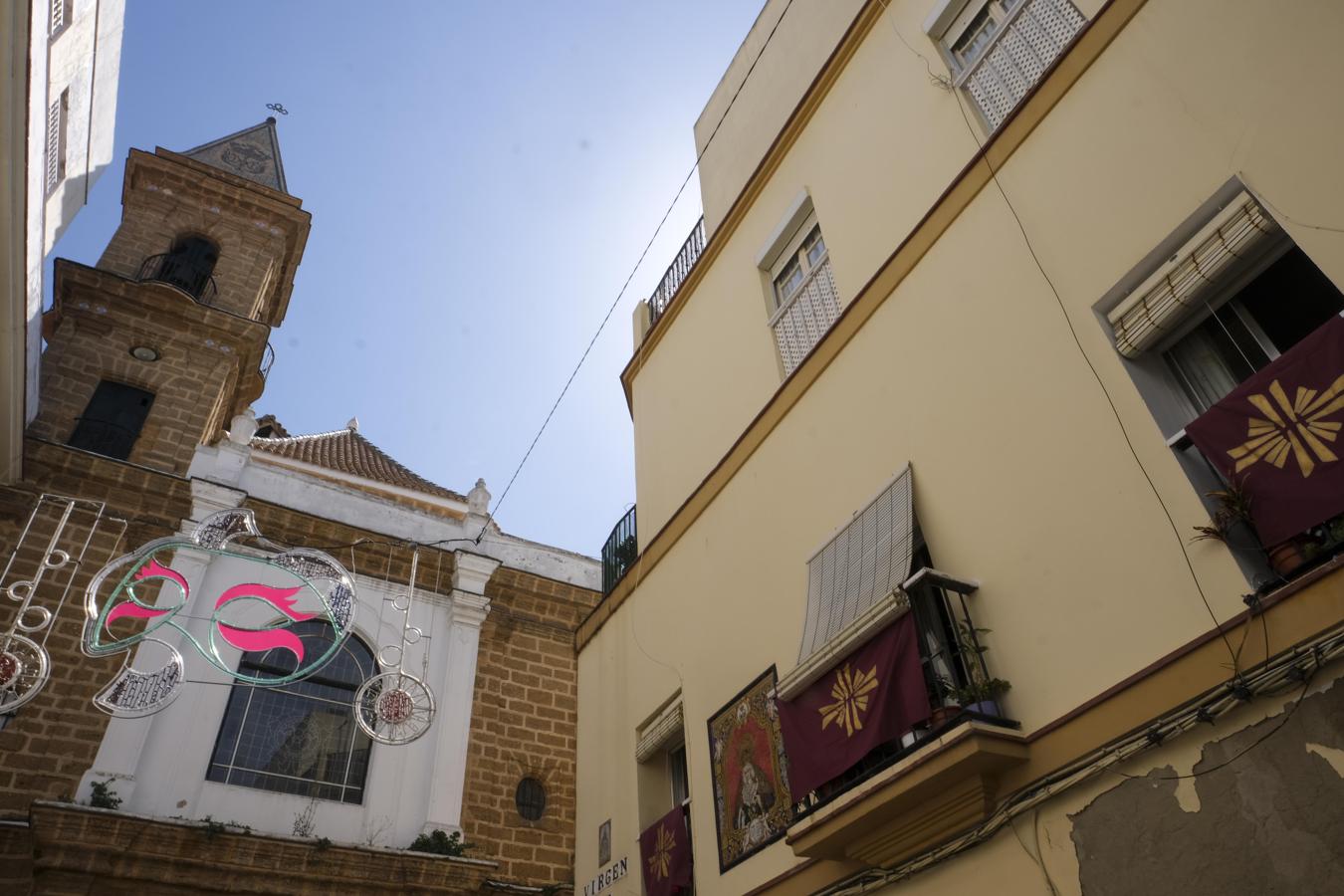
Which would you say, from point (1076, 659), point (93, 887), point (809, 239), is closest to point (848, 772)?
point (1076, 659)

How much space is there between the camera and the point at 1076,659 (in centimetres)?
461

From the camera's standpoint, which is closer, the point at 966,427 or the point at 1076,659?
the point at 1076,659

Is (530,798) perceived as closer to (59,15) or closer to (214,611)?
(214,611)

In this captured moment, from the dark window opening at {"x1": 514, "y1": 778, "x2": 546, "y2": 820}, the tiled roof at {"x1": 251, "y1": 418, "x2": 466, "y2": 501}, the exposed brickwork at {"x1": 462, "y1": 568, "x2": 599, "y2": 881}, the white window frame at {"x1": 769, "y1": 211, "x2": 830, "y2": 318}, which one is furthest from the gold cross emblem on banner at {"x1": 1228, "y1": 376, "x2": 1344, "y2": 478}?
the tiled roof at {"x1": 251, "y1": 418, "x2": 466, "y2": 501}

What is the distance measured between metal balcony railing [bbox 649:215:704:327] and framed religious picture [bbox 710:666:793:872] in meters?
5.08

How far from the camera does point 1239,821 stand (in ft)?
12.1

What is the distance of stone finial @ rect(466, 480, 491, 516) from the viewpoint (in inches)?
612

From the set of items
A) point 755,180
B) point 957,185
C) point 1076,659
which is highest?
point 755,180

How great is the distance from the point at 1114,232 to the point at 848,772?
11.3 ft

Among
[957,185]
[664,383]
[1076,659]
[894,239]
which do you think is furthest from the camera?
[664,383]

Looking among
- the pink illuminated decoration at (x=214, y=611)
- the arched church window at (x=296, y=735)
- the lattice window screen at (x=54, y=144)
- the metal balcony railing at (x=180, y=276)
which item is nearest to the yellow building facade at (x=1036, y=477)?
the pink illuminated decoration at (x=214, y=611)

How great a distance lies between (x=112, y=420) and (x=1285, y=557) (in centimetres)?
1554

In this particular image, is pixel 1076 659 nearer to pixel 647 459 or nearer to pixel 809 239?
pixel 809 239

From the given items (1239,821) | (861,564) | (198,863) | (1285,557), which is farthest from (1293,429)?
(198,863)
